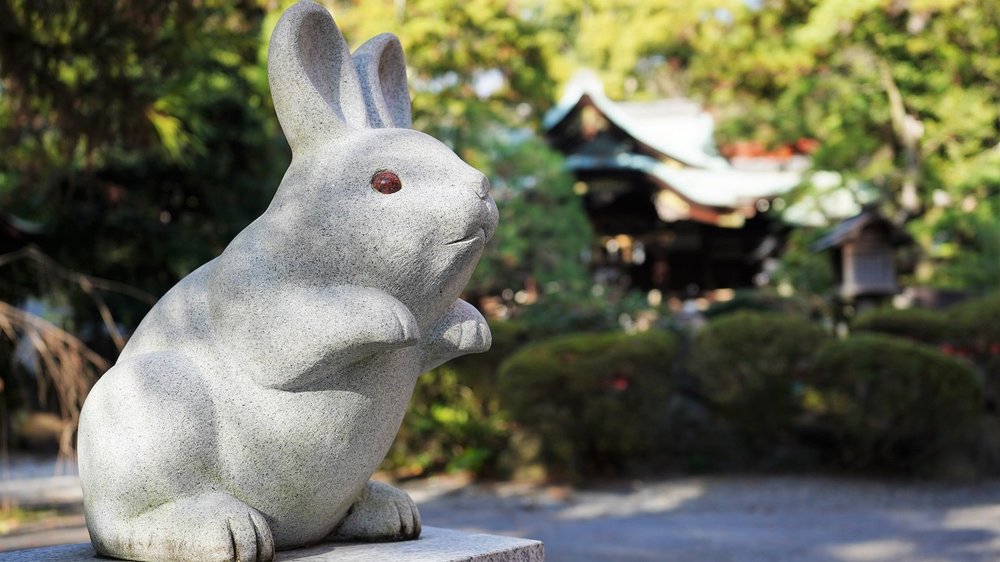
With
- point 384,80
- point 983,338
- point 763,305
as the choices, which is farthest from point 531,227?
point 384,80

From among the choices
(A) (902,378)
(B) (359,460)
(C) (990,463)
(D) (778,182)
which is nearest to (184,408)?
(B) (359,460)

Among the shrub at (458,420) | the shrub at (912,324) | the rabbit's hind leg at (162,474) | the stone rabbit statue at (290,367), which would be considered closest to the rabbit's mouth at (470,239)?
the stone rabbit statue at (290,367)

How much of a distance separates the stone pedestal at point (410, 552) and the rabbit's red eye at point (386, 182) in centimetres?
107

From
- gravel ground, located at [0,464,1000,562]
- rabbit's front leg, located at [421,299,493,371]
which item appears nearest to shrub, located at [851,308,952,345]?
gravel ground, located at [0,464,1000,562]

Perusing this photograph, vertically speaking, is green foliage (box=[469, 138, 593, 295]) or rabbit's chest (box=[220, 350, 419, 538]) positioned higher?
green foliage (box=[469, 138, 593, 295])

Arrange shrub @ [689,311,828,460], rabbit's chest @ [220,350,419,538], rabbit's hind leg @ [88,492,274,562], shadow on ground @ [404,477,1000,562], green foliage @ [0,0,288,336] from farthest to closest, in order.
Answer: shrub @ [689,311,828,460]
green foliage @ [0,0,288,336]
shadow on ground @ [404,477,1000,562]
rabbit's chest @ [220,350,419,538]
rabbit's hind leg @ [88,492,274,562]

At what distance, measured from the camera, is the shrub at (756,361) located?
33.1 feet

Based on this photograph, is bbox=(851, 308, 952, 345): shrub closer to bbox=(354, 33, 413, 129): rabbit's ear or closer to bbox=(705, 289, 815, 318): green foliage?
bbox=(705, 289, 815, 318): green foliage

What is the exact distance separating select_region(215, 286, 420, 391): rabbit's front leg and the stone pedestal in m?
0.54

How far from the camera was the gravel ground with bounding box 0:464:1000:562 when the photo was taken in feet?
23.8

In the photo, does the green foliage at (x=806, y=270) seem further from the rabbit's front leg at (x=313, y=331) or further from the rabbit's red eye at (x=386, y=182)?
the rabbit's front leg at (x=313, y=331)

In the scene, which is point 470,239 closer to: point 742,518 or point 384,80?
point 384,80

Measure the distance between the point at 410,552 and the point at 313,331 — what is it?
776mm

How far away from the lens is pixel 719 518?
28.6 ft
